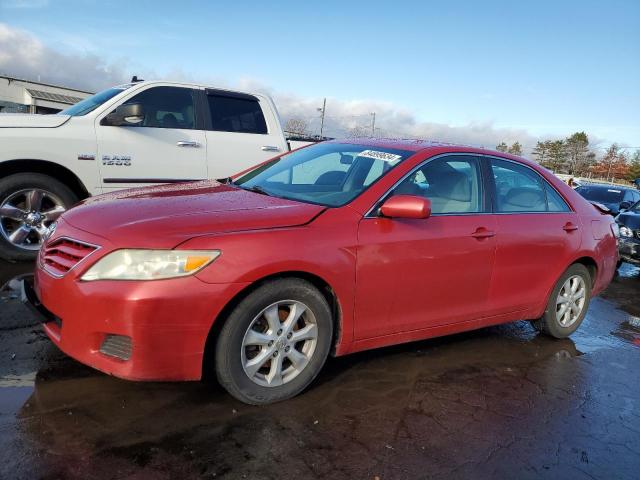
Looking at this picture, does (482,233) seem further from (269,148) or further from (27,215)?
(27,215)

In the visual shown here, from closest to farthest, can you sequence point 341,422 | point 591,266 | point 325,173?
point 341,422 < point 325,173 < point 591,266

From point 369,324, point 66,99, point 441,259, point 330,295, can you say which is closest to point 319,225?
point 330,295

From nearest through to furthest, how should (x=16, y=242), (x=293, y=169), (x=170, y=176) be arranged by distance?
1. (x=293, y=169)
2. (x=16, y=242)
3. (x=170, y=176)

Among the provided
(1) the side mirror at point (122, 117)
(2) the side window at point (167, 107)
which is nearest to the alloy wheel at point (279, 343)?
(1) the side mirror at point (122, 117)

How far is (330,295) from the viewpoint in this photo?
314cm

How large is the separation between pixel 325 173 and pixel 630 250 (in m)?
6.61

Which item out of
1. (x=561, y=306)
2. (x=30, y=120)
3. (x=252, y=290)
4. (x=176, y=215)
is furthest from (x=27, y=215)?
(x=561, y=306)

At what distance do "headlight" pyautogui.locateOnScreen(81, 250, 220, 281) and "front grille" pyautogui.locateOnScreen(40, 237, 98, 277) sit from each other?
0.46 feet

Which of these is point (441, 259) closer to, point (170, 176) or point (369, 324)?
point (369, 324)

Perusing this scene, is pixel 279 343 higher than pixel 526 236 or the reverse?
the reverse

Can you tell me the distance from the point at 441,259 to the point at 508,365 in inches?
46.2

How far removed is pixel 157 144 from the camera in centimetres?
600

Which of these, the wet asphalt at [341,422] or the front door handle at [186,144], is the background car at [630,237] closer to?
the wet asphalt at [341,422]

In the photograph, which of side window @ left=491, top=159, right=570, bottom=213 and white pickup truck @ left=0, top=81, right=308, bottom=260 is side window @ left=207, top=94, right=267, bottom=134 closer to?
white pickup truck @ left=0, top=81, right=308, bottom=260
